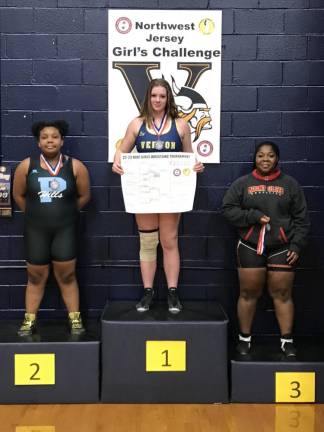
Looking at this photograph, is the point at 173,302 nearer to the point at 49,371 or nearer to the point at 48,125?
the point at 49,371

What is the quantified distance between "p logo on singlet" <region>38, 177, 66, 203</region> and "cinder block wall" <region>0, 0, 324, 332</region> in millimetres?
382

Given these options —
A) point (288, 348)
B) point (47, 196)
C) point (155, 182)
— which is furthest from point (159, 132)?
point (288, 348)

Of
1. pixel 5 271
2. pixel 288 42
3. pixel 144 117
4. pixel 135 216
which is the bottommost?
pixel 5 271

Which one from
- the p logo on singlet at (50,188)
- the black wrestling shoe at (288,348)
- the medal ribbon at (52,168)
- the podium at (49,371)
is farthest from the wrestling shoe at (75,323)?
the black wrestling shoe at (288,348)

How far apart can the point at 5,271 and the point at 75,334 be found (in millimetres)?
712

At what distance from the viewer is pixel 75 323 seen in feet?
10.7

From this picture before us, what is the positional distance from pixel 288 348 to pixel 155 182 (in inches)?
48.0

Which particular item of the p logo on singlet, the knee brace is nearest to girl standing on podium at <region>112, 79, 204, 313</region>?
the knee brace

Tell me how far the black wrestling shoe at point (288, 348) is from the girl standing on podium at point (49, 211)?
→ 117 cm

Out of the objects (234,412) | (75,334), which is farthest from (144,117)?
(234,412)

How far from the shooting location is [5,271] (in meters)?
3.58

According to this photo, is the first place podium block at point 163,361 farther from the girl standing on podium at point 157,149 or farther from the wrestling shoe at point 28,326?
the wrestling shoe at point 28,326

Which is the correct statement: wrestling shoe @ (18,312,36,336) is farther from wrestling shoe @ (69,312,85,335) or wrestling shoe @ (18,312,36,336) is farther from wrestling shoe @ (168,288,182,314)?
wrestling shoe @ (168,288,182,314)

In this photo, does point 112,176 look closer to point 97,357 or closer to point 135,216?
point 135,216
